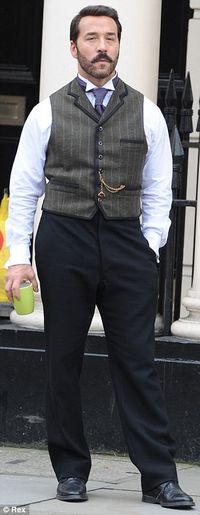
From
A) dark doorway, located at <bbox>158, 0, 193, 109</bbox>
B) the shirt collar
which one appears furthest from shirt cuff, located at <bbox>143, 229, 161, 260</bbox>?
dark doorway, located at <bbox>158, 0, 193, 109</bbox>

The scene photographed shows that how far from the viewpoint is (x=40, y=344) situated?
6.95 meters

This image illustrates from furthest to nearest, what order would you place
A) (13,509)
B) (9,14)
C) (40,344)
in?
(9,14), (40,344), (13,509)

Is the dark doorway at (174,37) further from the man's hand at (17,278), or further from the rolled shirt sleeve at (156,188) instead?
the man's hand at (17,278)

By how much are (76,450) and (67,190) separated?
3.48ft

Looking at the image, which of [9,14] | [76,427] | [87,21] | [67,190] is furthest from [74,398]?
[9,14]

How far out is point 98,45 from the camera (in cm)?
524

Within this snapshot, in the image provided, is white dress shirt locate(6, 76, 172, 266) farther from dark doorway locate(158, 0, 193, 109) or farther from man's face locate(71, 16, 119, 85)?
dark doorway locate(158, 0, 193, 109)

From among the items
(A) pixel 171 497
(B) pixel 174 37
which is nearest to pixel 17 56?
(B) pixel 174 37

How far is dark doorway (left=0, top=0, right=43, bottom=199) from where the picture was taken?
28.6 ft

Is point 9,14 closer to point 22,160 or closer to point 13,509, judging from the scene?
point 22,160

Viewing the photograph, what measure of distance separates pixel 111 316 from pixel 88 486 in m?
0.93

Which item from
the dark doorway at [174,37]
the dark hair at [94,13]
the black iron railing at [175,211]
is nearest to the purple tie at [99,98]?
the dark hair at [94,13]

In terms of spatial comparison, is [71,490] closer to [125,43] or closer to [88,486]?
[88,486]

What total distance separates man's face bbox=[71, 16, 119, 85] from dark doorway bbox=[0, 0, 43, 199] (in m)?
3.46
